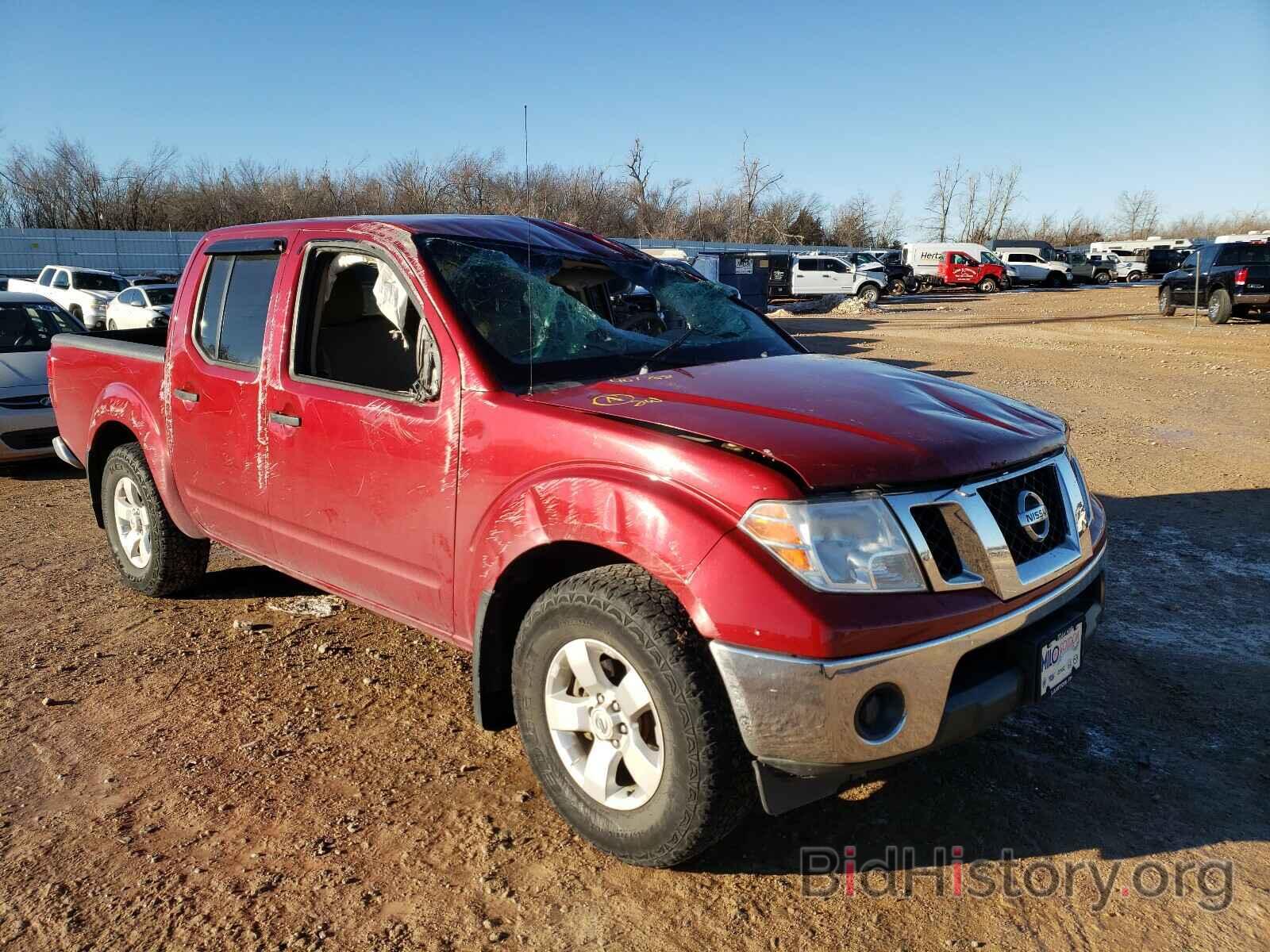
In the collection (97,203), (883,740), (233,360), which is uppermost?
(97,203)

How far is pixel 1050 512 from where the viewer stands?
110 inches

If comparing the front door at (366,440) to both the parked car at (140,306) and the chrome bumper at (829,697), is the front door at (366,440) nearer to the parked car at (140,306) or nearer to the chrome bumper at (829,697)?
the chrome bumper at (829,697)

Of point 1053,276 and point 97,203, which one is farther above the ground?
point 97,203

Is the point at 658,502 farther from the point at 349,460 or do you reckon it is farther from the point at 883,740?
the point at 349,460

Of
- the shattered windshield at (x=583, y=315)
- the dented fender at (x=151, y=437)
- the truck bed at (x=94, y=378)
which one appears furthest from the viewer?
the truck bed at (x=94, y=378)

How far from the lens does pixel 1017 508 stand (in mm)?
2619

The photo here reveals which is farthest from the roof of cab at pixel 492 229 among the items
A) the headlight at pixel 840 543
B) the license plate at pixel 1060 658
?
the license plate at pixel 1060 658

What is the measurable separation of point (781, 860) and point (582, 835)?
0.58 m

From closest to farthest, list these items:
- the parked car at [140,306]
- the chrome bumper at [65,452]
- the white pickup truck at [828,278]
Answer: the chrome bumper at [65,452]
the parked car at [140,306]
the white pickup truck at [828,278]

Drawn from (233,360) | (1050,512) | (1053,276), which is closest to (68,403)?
(233,360)

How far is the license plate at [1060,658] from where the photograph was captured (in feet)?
8.40

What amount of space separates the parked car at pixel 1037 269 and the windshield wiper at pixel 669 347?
157ft

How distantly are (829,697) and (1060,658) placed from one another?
0.87 meters

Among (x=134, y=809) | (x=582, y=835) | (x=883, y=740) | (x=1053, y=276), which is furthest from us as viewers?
(x=1053, y=276)
